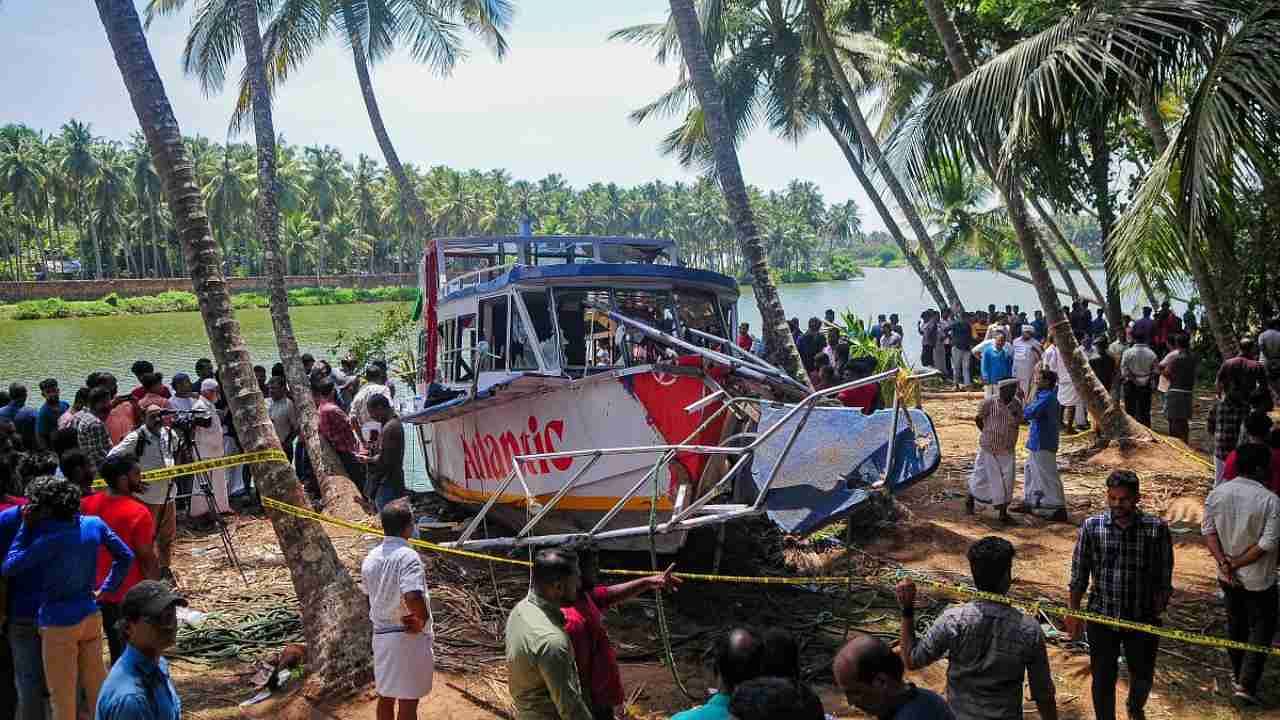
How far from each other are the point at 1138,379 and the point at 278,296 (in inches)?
492


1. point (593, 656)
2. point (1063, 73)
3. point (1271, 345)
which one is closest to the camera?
point (593, 656)

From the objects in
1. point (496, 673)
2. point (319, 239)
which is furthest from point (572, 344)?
point (319, 239)

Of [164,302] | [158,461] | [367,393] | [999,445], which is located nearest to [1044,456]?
[999,445]

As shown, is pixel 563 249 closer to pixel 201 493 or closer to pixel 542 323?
pixel 542 323

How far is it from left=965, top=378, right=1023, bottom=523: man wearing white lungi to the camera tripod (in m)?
7.47

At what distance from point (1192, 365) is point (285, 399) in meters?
11.8

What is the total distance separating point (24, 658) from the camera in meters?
5.09

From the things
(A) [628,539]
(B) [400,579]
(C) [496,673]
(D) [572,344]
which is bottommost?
(C) [496,673]

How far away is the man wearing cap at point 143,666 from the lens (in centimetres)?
303

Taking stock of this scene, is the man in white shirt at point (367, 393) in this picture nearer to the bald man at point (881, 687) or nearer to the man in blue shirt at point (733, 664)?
the man in blue shirt at point (733, 664)

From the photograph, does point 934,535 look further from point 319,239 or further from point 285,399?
point 319,239

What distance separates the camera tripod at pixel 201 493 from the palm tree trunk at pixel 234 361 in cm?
141

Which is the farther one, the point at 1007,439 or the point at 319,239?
the point at 319,239

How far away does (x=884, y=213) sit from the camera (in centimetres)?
2434
